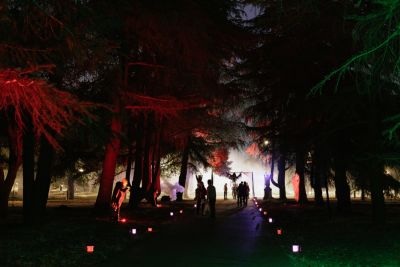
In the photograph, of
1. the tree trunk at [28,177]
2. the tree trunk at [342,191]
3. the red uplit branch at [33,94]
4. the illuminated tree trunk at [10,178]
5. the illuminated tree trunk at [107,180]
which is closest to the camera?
the red uplit branch at [33,94]

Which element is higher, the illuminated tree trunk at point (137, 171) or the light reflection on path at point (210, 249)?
the illuminated tree trunk at point (137, 171)

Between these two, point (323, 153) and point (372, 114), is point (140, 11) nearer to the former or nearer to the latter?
point (372, 114)

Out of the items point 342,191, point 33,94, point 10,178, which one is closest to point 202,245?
point 33,94

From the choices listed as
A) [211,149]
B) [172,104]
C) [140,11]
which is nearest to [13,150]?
[172,104]

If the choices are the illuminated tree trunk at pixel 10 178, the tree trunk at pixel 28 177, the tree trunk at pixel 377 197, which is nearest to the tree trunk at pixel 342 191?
the tree trunk at pixel 377 197

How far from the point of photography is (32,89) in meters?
10.2

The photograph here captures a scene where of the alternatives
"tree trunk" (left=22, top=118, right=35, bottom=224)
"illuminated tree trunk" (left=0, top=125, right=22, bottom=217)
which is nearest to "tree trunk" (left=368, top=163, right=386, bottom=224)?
"tree trunk" (left=22, top=118, right=35, bottom=224)

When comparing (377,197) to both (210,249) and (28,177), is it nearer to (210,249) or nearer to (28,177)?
(210,249)

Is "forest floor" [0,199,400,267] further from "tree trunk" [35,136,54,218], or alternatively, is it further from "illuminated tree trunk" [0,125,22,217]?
"illuminated tree trunk" [0,125,22,217]

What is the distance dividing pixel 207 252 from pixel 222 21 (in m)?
12.2

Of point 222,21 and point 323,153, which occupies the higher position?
point 222,21

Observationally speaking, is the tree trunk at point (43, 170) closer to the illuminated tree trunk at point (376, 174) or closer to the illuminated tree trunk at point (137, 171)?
the illuminated tree trunk at point (137, 171)

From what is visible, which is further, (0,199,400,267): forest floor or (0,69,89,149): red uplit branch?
(0,199,400,267): forest floor

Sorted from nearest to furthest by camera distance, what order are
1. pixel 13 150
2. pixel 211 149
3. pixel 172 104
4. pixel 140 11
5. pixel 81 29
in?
pixel 81 29 → pixel 140 11 → pixel 172 104 → pixel 13 150 → pixel 211 149
